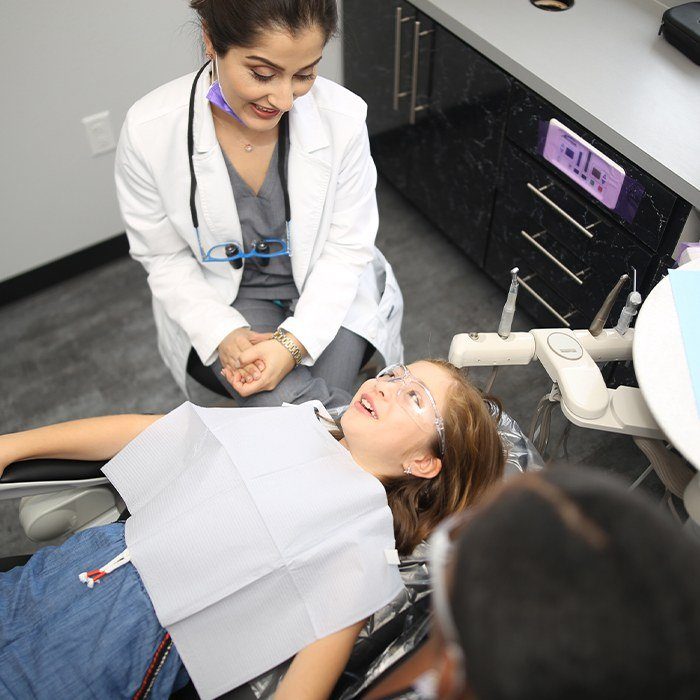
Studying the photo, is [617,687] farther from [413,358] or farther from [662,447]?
Result: [413,358]

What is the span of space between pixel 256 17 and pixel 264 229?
0.52 metres

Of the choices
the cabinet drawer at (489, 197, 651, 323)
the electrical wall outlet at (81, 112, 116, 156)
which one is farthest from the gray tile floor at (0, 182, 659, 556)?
the electrical wall outlet at (81, 112, 116, 156)

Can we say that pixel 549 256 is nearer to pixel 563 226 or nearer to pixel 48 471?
pixel 563 226

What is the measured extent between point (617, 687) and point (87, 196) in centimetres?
237

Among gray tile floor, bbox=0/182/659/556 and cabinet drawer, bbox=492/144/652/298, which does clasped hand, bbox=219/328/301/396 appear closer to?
gray tile floor, bbox=0/182/659/556

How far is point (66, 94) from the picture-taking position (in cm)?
227

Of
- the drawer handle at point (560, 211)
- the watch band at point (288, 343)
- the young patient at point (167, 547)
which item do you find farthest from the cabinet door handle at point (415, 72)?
the young patient at point (167, 547)

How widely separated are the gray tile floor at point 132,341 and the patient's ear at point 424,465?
3.24ft

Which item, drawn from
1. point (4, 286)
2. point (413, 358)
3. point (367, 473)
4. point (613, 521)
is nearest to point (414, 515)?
point (367, 473)

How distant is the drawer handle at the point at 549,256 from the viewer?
2.15 meters

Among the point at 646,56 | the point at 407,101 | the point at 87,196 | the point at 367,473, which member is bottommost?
the point at 87,196

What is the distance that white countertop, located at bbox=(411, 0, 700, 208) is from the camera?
174 cm

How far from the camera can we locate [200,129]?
1597 mm

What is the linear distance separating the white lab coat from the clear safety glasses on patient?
1.25 feet
